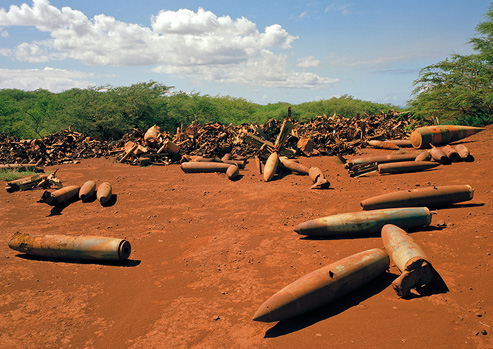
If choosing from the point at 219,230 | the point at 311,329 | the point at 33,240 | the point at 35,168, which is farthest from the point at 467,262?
the point at 35,168

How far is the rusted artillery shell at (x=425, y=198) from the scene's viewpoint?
7.56 metres

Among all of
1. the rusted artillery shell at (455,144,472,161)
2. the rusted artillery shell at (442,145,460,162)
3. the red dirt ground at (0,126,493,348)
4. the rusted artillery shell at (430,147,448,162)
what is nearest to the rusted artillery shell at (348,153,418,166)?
the rusted artillery shell at (430,147,448,162)

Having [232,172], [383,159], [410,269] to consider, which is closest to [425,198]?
[410,269]

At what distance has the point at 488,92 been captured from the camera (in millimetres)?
17281

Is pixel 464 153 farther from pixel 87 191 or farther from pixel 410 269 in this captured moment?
pixel 87 191

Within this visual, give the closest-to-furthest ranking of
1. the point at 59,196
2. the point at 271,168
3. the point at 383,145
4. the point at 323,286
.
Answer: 1. the point at 323,286
2. the point at 59,196
3. the point at 271,168
4. the point at 383,145

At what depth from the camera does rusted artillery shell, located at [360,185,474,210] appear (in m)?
7.56

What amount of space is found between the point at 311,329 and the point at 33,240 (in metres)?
6.33

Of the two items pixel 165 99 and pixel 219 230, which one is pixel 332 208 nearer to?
pixel 219 230

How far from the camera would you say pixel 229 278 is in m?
5.70

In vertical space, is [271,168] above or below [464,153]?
below

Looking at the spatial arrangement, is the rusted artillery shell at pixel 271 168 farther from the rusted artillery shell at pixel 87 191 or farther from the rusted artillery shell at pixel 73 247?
the rusted artillery shell at pixel 73 247

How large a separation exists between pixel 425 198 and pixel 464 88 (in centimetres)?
1463

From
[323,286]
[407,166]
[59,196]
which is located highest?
[407,166]
